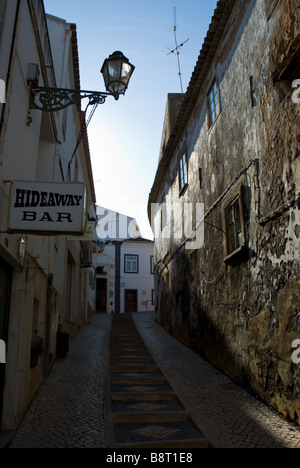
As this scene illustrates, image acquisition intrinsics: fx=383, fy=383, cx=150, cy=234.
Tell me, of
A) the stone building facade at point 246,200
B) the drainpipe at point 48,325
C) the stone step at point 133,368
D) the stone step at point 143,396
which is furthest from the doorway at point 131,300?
the stone step at point 143,396

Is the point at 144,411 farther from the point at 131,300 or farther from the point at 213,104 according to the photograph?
the point at 131,300

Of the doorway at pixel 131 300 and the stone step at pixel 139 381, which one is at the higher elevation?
the doorway at pixel 131 300

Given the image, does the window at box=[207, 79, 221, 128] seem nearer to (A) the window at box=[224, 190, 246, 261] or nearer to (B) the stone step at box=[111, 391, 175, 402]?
(A) the window at box=[224, 190, 246, 261]

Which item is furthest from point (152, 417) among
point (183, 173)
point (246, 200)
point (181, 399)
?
point (183, 173)

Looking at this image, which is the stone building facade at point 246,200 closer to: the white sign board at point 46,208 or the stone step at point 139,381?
the stone step at point 139,381

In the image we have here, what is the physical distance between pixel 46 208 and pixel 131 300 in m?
25.6

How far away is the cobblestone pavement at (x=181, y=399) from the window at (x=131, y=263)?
2040cm

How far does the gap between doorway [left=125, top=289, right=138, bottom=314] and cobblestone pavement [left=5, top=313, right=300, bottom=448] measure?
65.8 ft

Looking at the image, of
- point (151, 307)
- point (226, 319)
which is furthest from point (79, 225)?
point (151, 307)

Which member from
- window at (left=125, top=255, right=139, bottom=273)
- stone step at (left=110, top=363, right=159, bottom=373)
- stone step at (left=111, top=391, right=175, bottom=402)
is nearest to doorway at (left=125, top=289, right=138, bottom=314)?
window at (left=125, top=255, right=139, bottom=273)

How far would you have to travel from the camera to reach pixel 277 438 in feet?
14.2

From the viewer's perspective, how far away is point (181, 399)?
19.5 feet

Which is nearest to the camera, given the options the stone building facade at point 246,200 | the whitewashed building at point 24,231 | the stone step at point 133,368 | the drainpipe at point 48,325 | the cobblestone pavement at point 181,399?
the whitewashed building at point 24,231

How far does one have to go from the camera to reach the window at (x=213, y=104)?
8.41 m
